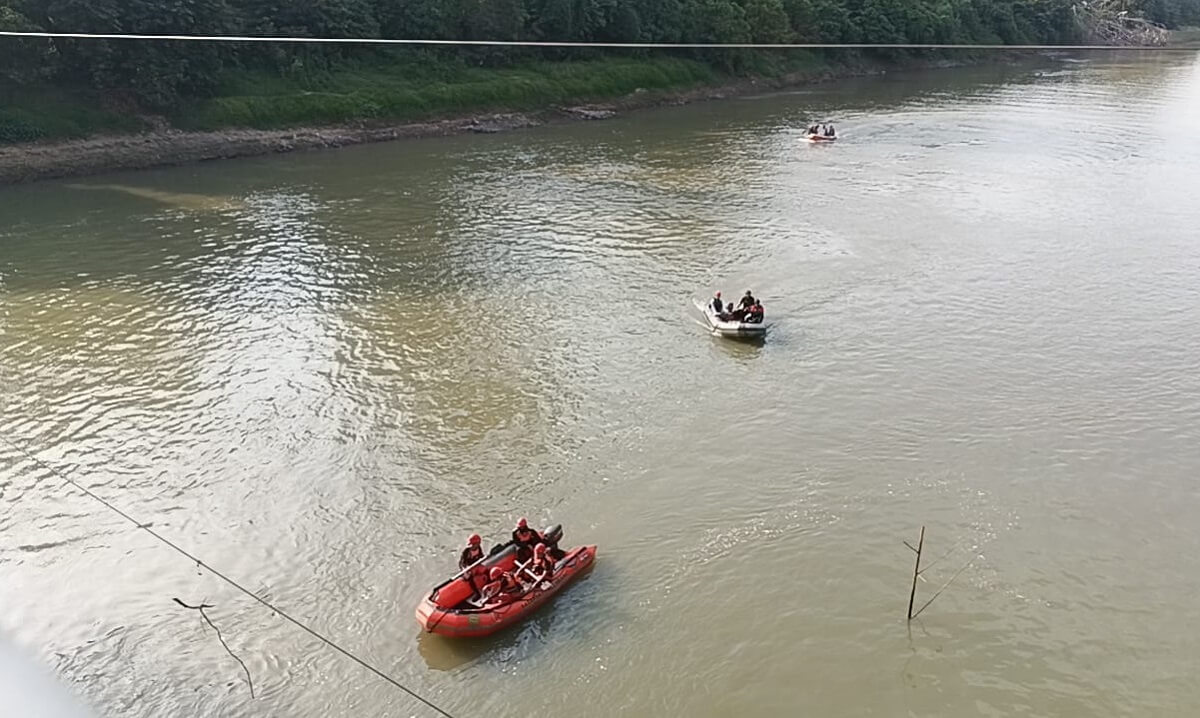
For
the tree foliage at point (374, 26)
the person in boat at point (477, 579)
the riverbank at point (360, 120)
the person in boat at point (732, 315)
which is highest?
the tree foliage at point (374, 26)

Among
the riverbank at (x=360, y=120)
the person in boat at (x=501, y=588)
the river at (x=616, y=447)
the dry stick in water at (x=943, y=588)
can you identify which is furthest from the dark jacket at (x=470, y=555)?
the riverbank at (x=360, y=120)

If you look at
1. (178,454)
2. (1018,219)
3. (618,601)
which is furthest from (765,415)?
(1018,219)

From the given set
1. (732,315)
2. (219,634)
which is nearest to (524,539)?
(219,634)

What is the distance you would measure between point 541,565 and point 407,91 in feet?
178

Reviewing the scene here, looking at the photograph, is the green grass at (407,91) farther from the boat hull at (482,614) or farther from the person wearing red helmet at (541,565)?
the boat hull at (482,614)

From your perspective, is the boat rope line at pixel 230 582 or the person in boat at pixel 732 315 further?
the person in boat at pixel 732 315

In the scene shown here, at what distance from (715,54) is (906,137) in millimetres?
27235

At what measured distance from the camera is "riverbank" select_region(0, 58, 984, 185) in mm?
50719

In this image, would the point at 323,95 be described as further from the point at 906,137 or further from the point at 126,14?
the point at 906,137

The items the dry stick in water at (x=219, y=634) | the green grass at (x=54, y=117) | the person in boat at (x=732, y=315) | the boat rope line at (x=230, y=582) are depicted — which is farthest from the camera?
the green grass at (x=54, y=117)

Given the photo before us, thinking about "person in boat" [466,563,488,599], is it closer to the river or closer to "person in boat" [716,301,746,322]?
the river

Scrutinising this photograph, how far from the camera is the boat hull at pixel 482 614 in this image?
16.5 metres

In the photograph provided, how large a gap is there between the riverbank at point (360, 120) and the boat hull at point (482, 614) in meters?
43.5

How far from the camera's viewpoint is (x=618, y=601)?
706 inches
